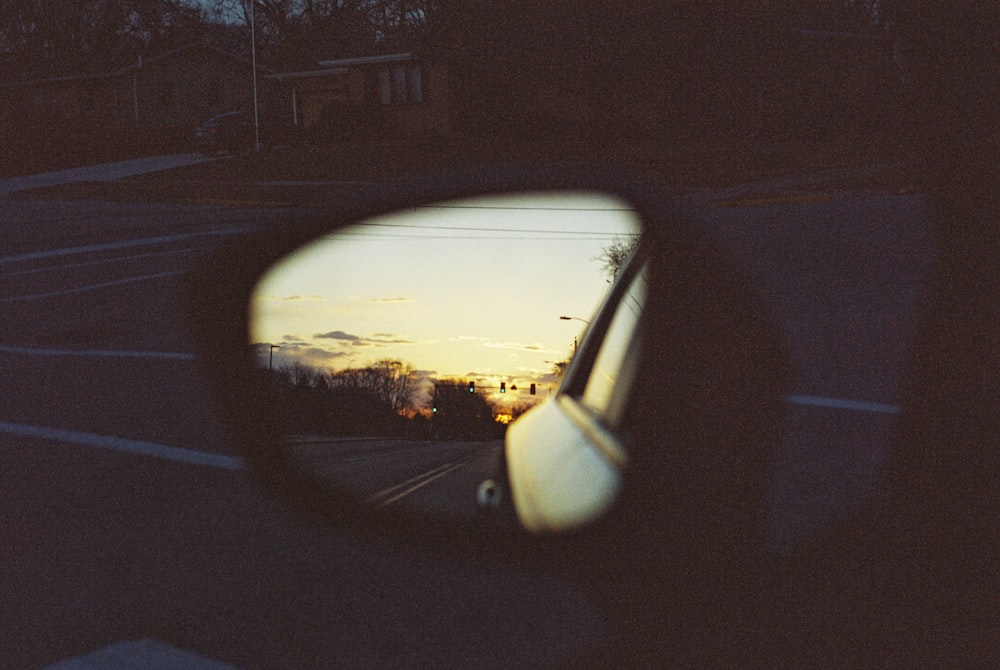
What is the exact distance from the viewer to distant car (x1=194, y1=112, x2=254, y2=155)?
4881 cm

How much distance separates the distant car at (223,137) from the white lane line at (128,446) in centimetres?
4318

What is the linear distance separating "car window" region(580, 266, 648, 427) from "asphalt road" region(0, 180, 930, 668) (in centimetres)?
23

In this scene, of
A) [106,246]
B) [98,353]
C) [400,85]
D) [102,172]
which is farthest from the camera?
[400,85]

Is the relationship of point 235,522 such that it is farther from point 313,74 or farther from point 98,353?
point 313,74

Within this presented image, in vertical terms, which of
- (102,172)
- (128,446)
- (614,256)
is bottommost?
(102,172)

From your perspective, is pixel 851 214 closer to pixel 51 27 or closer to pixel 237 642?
pixel 237 642

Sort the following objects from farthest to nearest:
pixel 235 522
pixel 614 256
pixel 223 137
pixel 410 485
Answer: pixel 223 137 → pixel 235 522 → pixel 614 256 → pixel 410 485

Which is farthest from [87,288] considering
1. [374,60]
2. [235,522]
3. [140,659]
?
[374,60]

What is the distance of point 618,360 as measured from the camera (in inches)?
85.1

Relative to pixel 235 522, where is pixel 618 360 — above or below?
above

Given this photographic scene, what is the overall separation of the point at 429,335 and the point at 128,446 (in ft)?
15.8

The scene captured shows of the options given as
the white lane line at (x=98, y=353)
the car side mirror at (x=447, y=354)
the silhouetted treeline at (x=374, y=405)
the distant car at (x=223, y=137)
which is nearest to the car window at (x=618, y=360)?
the car side mirror at (x=447, y=354)

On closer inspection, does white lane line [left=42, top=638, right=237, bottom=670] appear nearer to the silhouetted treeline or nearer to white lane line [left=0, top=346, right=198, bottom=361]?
the silhouetted treeline

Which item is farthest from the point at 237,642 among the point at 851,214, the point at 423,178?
the point at 851,214
